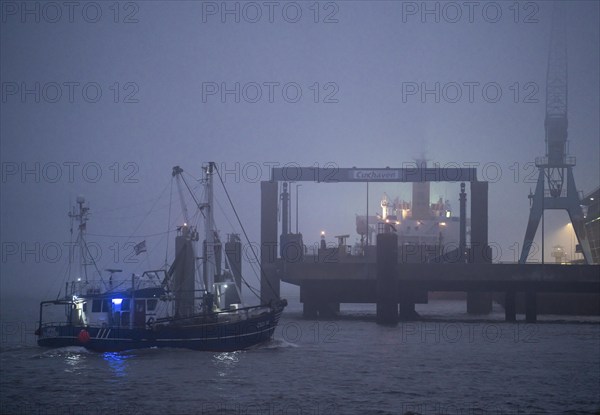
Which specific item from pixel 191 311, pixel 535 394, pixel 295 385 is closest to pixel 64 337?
pixel 191 311

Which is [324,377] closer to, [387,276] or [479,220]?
[387,276]

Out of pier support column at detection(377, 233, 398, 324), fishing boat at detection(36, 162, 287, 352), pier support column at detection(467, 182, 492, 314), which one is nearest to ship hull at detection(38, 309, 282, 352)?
fishing boat at detection(36, 162, 287, 352)

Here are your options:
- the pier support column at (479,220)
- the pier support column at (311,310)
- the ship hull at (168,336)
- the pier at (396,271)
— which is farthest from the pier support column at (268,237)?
the ship hull at (168,336)

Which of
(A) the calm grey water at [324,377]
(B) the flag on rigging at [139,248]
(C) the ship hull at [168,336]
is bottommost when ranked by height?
(A) the calm grey water at [324,377]

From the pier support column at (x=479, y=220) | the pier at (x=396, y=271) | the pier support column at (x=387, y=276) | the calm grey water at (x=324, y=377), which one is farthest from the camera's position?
the pier support column at (x=479, y=220)

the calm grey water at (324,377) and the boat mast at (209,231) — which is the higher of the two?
the boat mast at (209,231)

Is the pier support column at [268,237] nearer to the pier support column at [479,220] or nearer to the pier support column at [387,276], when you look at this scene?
the pier support column at [387,276]

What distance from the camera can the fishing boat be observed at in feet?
159

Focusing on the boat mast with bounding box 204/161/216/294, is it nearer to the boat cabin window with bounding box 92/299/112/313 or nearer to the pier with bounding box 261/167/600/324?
the boat cabin window with bounding box 92/299/112/313

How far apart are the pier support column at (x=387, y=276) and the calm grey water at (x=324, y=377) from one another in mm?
7496

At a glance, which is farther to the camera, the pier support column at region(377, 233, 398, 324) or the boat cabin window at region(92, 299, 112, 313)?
the pier support column at region(377, 233, 398, 324)

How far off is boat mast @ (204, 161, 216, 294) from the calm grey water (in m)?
5.04

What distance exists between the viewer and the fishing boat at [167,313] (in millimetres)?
48375

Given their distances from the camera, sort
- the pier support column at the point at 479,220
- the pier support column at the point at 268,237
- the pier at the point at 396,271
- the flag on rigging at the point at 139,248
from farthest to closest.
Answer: the pier support column at the point at 479,220 → the pier support column at the point at 268,237 → the pier at the point at 396,271 → the flag on rigging at the point at 139,248
